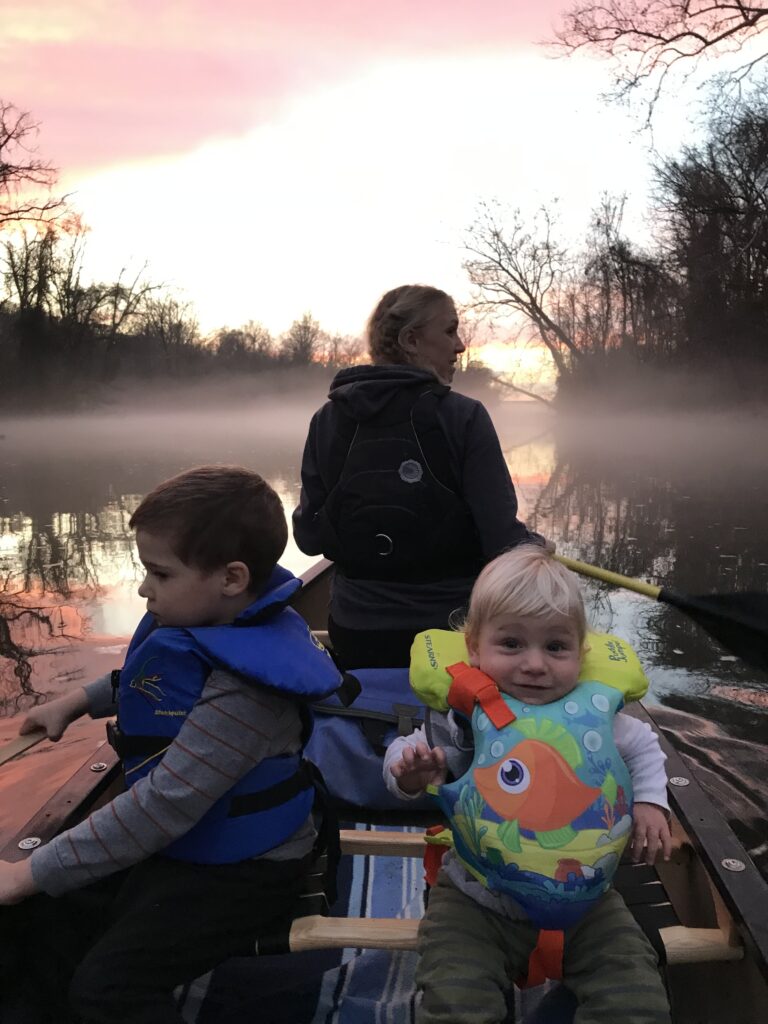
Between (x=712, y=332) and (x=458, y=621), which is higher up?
(x=712, y=332)

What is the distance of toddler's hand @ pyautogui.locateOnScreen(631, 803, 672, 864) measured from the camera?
4.23 feet

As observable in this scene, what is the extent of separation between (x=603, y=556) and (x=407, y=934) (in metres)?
6.57

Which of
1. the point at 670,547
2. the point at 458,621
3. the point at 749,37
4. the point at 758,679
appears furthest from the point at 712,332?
the point at 458,621

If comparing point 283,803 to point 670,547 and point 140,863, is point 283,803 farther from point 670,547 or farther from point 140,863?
point 670,547

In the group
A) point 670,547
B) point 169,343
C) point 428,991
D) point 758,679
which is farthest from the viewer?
point 169,343

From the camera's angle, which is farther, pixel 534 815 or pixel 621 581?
pixel 621 581

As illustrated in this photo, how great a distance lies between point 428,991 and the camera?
1174mm

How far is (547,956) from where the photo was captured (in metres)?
1.19

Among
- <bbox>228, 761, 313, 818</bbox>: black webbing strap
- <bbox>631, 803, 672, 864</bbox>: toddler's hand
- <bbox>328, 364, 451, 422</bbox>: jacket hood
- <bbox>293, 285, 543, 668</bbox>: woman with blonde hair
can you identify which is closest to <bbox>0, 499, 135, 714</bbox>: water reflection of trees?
<bbox>293, 285, 543, 668</bbox>: woman with blonde hair

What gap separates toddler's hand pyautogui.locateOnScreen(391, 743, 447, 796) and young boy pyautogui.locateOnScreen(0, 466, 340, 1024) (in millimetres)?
162

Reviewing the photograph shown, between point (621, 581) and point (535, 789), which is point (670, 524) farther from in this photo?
point (535, 789)

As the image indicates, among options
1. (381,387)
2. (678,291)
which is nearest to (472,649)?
(381,387)

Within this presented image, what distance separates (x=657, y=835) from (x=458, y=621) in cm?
81

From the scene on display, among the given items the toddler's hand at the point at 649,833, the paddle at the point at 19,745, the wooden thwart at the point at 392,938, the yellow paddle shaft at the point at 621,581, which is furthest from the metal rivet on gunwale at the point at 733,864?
→ the paddle at the point at 19,745
